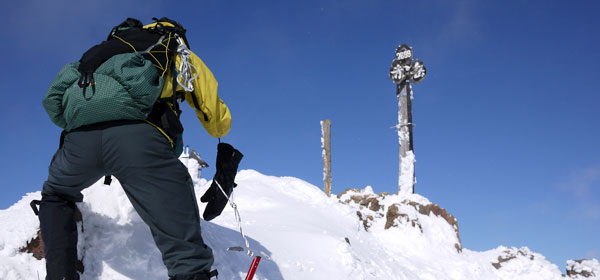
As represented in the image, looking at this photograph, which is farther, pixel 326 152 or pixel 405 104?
pixel 405 104

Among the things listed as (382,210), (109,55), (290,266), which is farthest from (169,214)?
(382,210)

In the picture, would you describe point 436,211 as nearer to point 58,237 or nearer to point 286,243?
point 286,243

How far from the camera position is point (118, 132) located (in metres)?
2.00

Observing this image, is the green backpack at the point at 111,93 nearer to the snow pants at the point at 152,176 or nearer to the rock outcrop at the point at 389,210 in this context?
the snow pants at the point at 152,176

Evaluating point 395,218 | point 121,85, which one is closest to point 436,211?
point 395,218

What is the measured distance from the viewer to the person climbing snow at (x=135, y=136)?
2.00 metres

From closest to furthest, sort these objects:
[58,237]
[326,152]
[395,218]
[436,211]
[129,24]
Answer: [58,237] → [129,24] → [395,218] → [436,211] → [326,152]

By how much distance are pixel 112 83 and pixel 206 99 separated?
49 centimetres

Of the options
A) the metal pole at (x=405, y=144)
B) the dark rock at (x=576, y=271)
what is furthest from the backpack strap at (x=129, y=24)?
the dark rock at (x=576, y=271)

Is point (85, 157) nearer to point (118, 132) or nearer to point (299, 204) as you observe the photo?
point (118, 132)

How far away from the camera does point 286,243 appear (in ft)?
14.6

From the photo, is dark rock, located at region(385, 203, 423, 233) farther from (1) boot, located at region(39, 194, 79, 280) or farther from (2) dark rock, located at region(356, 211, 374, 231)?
(1) boot, located at region(39, 194, 79, 280)

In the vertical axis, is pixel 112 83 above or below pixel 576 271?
below

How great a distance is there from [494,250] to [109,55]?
407 inches
